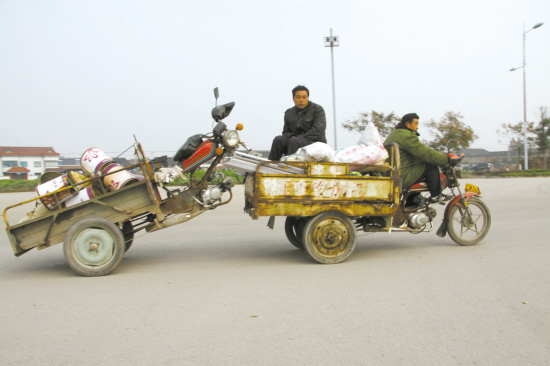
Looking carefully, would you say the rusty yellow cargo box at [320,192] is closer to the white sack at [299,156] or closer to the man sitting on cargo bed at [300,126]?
the white sack at [299,156]

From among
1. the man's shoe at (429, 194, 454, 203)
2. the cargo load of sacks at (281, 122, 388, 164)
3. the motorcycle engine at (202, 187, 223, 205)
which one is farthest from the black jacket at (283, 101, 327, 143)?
the man's shoe at (429, 194, 454, 203)

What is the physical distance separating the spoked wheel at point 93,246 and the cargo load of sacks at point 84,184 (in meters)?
0.44

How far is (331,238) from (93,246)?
274cm

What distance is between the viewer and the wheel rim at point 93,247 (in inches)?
178

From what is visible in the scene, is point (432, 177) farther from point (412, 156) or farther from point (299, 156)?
point (299, 156)

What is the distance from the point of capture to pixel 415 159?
564 centimetres

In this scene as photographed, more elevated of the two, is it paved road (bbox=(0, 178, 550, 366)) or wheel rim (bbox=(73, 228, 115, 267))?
wheel rim (bbox=(73, 228, 115, 267))

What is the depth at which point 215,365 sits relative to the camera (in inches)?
104

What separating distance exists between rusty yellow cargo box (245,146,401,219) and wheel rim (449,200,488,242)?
131 centimetres

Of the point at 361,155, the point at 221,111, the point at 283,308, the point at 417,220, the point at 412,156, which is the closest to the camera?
the point at 283,308

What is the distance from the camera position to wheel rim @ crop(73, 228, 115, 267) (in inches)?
178

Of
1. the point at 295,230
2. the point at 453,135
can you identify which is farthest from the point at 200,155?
the point at 453,135

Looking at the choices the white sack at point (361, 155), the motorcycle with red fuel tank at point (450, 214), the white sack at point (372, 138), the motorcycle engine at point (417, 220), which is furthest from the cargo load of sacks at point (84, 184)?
the motorcycle engine at point (417, 220)

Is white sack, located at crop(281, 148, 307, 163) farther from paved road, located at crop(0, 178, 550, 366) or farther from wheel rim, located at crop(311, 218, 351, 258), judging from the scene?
paved road, located at crop(0, 178, 550, 366)
